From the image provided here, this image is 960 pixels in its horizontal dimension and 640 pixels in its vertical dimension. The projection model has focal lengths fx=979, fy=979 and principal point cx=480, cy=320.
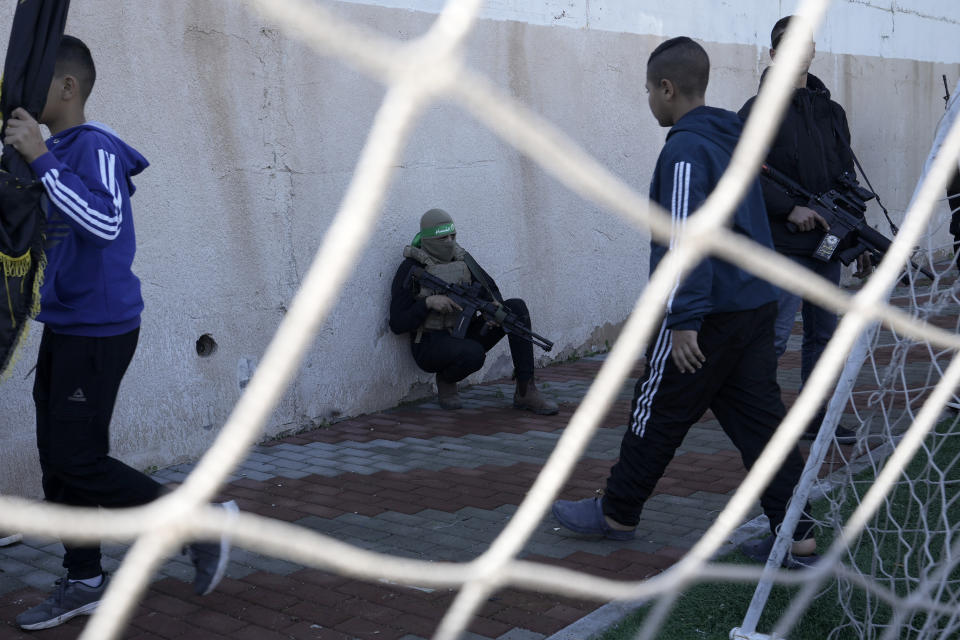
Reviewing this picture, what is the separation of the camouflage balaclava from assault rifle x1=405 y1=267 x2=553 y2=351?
162 mm

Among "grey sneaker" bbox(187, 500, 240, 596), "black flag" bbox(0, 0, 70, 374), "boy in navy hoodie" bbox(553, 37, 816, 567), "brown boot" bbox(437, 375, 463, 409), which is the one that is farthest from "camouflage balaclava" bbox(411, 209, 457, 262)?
"black flag" bbox(0, 0, 70, 374)

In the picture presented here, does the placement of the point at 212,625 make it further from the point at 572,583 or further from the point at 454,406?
the point at 454,406

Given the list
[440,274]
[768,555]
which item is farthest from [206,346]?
[768,555]

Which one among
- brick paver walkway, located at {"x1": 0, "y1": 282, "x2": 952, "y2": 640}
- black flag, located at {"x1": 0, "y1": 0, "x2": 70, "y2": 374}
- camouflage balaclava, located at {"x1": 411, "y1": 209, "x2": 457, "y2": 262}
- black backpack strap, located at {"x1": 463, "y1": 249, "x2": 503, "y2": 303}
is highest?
black flag, located at {"x1": 0, "y1": 0, "x2": 70, "y2": 374}

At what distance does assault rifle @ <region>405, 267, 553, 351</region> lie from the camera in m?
5.70

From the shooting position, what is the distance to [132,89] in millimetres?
4582

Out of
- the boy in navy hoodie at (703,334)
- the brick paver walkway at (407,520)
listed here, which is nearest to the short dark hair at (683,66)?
the boy in navy hoodie at (703,334)

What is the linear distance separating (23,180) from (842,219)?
11.8 feet

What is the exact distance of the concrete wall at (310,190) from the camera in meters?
4.67

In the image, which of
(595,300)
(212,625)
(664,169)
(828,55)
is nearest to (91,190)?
(212,625)

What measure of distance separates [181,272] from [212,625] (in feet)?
7.37

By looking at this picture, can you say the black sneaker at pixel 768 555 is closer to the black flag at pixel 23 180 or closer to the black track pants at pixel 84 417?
the black track pants at pixel 84 417

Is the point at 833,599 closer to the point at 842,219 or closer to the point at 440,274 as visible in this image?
the point at 842,219

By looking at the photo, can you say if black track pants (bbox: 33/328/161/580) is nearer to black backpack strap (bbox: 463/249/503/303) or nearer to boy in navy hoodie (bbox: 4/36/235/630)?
boy in navy hoodie (bbox: 4/36/235/630)
